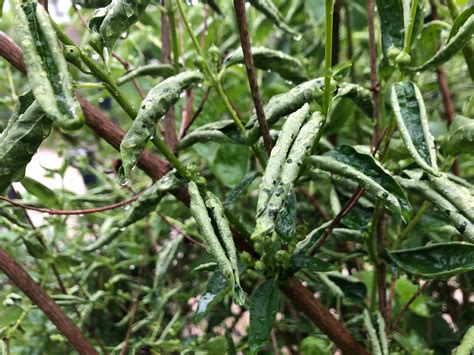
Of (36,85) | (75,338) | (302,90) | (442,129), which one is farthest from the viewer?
(442,129)

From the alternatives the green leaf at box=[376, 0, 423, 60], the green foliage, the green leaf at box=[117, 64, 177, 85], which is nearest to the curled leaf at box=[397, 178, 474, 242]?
the green foliage

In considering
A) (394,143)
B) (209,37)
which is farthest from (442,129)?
(209,37)

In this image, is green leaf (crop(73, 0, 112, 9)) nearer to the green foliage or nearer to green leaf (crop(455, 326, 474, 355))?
the green foliage

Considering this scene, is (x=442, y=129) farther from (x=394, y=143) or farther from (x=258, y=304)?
(x=258, y=304)

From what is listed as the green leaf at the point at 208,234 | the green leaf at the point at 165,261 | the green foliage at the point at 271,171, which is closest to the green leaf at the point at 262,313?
the green foliage at the point at 271,171

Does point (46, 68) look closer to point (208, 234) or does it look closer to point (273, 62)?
point (208, 234)
